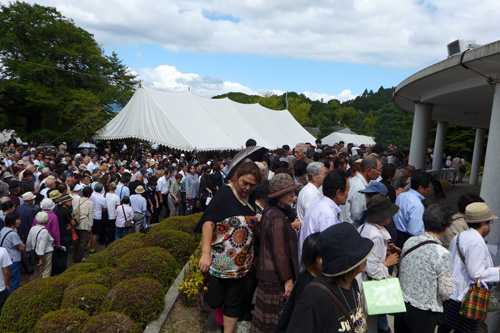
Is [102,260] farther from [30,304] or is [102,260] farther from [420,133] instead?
[420,133]

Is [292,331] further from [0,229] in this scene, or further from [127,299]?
[0,229]

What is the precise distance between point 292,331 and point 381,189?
99.6 inches

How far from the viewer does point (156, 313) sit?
3.89 m

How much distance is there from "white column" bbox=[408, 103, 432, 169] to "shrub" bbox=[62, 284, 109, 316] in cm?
1093

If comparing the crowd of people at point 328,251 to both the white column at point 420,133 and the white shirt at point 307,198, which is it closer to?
the white shirt at point 307,198

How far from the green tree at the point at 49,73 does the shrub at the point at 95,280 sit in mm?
19846

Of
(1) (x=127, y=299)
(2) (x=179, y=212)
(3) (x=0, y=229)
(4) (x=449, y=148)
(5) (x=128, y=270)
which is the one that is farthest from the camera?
(4) (x=449, y=148)

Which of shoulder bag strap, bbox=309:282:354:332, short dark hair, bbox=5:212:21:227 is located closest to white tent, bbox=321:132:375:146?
short dark hair, bbox=5:212:21:227

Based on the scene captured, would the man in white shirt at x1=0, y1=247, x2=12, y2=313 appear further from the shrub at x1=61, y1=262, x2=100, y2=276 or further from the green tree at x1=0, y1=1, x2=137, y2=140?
the green tree at x1=0, y1=1, x2=137, y2=140

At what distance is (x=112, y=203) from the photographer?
8.20 m

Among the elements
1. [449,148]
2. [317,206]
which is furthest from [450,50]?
[449,148]

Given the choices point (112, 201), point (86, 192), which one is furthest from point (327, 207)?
point (112, 201)

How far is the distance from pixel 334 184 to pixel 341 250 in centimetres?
167

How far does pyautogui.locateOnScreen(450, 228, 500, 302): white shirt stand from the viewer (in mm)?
3393
